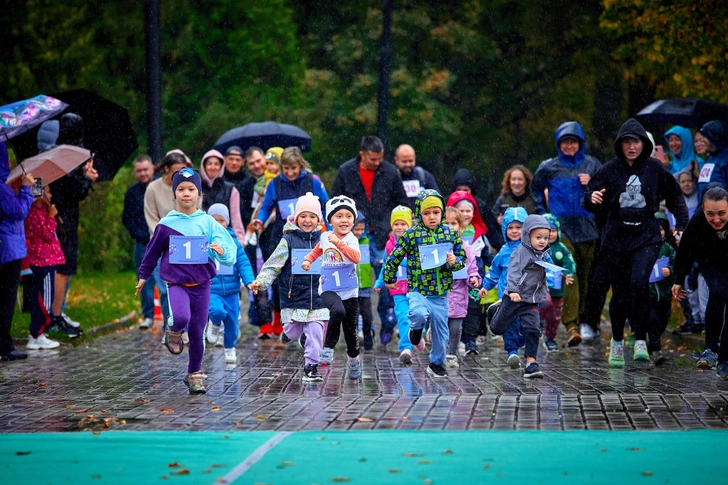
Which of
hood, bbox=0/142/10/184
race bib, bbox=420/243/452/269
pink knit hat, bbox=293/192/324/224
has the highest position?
hood, bbox=0/142/10/184

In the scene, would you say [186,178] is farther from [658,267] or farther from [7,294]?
[658,267]

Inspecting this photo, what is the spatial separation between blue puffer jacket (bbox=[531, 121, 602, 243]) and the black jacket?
5.48 ft

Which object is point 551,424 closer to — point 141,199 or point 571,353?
point 571,353

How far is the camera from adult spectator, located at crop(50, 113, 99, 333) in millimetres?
14531

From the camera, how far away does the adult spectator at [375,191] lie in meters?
14.6

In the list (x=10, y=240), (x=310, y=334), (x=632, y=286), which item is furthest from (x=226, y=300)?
(x=632, y=286)

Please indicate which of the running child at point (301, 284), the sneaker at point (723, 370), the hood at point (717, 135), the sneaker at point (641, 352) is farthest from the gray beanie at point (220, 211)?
the hood at point (717, 135)

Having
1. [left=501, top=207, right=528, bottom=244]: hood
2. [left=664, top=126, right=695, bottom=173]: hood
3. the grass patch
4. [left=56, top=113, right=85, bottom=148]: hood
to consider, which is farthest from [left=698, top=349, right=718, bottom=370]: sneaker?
[left=56, top=113, right=85, bottom=148]: hood

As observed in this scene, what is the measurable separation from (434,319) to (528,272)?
39.3 inches

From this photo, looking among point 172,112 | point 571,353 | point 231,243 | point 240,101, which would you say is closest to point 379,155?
point 571,353

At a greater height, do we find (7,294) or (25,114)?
(25,114)

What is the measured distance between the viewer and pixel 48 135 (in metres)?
13.9

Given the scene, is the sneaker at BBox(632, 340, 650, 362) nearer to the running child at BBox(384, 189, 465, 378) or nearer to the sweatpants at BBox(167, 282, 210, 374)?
the running child at BBox(384, 189, 465, 378)

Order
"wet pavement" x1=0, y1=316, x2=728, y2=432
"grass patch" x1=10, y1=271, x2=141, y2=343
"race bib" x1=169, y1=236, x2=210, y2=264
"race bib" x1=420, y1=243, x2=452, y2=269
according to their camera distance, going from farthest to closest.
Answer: "grass patch" x1=10, y1=271, x2=141, y2=343 → "race bib" x1=420, y1=243, x2=452, y2=269 → "race bib" x1=169, y1=236, x2=210, y2=264 → "wet pavement" x1=0, y1=316, x2=728, y2=432
